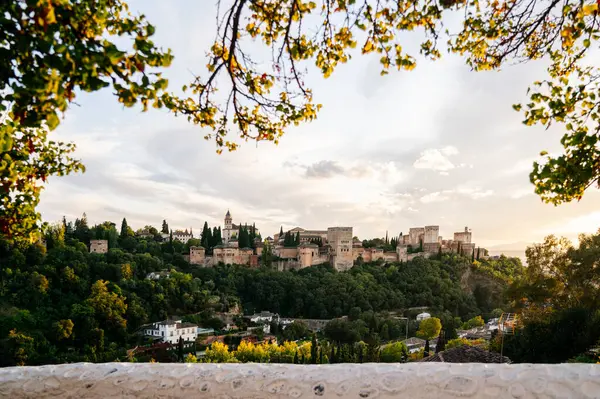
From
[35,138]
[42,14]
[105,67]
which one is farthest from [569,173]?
[35,138]

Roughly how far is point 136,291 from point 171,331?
6.74 meters

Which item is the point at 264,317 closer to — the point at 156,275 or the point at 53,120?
the point at 156,275

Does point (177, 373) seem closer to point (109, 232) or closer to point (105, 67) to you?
point (105, 67)

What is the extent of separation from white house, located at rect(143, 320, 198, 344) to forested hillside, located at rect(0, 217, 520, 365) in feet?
3.85

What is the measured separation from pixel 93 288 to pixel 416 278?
2865 cm

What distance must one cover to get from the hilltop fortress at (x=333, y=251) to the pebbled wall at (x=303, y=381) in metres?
40.1

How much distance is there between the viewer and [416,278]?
38.3 meters

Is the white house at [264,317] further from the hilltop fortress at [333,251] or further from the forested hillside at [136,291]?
the hilltop fortress at [333,251]

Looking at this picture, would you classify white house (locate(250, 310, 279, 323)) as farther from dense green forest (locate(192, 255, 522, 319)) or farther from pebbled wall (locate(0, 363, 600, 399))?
pebbled wall (locate(0, 363, 600, 399))

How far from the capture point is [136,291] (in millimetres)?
30562

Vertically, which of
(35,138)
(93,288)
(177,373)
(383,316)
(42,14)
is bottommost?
(383,316)

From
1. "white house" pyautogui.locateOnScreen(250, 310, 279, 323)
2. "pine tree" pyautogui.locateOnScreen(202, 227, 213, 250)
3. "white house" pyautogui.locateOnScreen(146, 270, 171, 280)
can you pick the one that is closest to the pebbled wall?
"white house" pyautogui.locateOnScreen(250, 310, 279, 323)

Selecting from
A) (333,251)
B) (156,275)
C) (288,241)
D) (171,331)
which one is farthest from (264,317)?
(333,251)

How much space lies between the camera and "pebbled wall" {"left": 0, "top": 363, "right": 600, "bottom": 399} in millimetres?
2156
